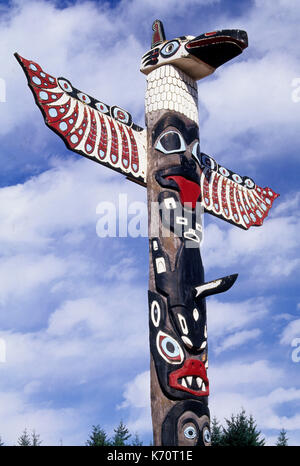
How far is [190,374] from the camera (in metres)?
7.86

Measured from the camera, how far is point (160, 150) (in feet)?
30.6

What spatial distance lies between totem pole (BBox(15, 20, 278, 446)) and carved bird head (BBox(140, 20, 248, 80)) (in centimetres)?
2

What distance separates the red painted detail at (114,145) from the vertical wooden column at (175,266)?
1.75 feet

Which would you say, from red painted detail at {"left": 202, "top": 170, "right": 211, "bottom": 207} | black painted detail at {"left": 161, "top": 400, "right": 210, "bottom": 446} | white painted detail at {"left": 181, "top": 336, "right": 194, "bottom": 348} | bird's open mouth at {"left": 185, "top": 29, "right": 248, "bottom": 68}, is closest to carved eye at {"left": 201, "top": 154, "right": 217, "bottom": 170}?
red painted detail at {"left": 202, "top": 170, "right": 211, "bottom": 207}

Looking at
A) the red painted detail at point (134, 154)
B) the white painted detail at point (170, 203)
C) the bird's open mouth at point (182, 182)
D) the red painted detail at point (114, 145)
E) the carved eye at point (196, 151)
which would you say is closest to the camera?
the white painted detail at point (170, 203)

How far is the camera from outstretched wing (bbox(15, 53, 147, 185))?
8750 mm

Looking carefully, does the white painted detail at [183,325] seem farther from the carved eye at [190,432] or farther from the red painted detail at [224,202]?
the red painted detail at [224,202]

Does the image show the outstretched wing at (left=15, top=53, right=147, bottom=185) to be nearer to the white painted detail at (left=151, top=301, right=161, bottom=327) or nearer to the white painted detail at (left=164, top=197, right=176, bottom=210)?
the white painted detail at (left=164, top=197, right=176, bottom=210)

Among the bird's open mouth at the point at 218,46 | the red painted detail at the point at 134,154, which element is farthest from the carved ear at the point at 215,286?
the bird's open mouth at the point at 218,46

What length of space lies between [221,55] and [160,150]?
6.23ft

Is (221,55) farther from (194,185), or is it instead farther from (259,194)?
(259,194)

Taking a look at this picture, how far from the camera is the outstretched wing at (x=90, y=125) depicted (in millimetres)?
8750

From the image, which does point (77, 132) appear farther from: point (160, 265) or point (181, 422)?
point (181, 422)
